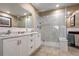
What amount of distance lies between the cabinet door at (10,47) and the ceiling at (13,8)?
3.20 ft

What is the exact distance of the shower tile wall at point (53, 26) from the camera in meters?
4.20

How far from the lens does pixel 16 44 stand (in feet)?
7.41

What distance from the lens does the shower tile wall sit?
4.20 metres

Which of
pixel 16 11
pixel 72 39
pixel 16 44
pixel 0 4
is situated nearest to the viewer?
pixel 16 44

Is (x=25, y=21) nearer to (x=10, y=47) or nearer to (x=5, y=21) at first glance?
(x=5, y=21)

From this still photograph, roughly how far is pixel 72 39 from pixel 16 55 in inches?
117

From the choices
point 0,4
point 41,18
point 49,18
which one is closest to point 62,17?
point 49,18

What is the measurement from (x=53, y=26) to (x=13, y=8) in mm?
1818

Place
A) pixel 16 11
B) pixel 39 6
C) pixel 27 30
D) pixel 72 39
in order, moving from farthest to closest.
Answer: pixel 72 39 → pixel 27 30 → pixel 39 6 → pixel 16 11

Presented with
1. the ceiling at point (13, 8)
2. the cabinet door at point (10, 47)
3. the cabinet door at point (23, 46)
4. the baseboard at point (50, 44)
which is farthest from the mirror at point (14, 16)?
the baseboard at point (50, 44)

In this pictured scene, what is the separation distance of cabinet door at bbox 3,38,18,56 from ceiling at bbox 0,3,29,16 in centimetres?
98

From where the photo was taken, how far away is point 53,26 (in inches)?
168

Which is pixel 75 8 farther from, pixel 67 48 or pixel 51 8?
pixel 67 48

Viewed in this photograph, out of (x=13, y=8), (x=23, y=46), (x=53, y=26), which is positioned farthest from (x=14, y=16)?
(x=53, y=26)
